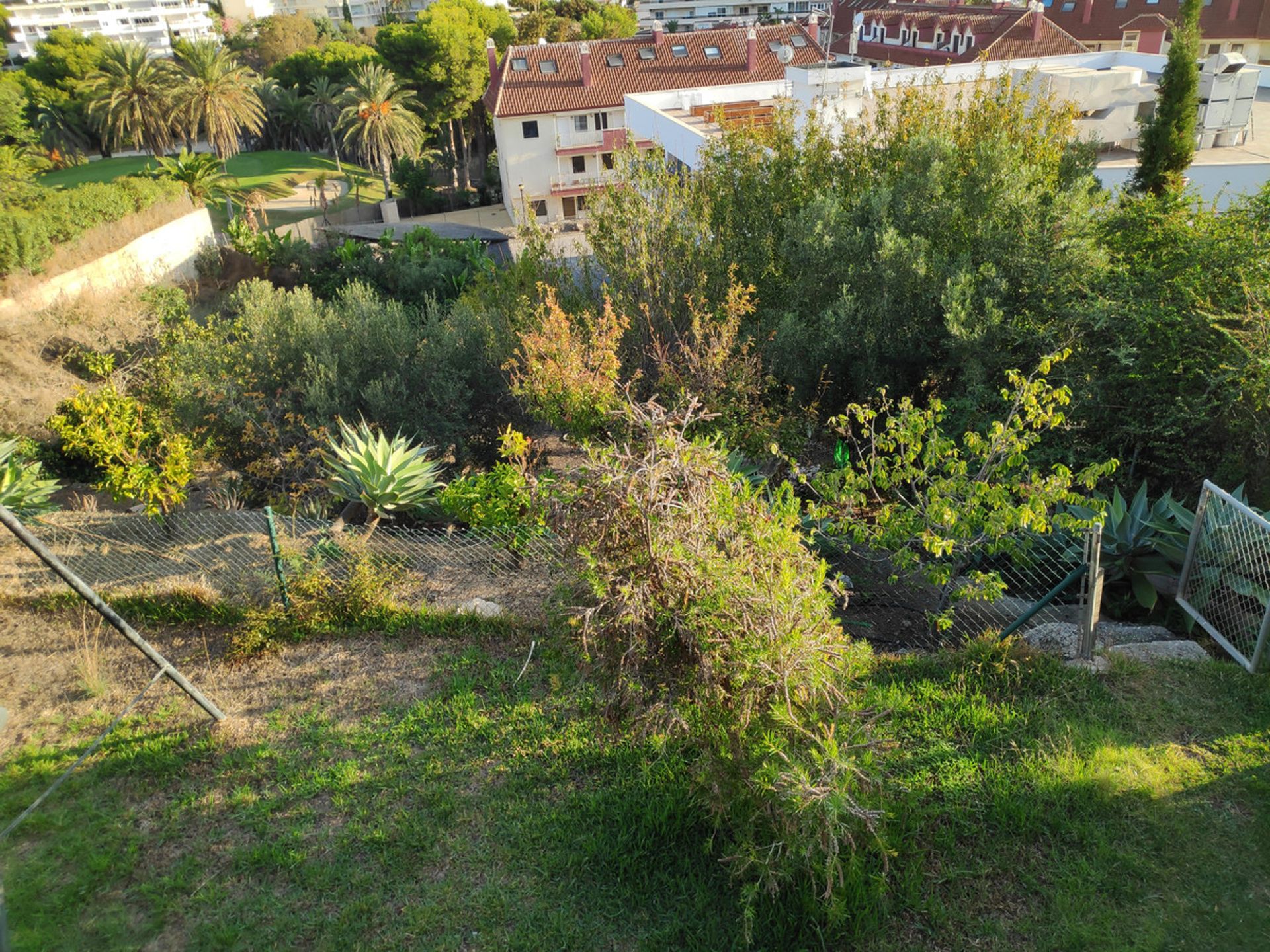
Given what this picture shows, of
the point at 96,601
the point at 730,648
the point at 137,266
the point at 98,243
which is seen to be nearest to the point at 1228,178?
the point at 730,648

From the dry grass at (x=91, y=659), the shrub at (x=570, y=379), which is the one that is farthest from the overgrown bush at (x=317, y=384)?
the dry grass at (x=91, y=659)

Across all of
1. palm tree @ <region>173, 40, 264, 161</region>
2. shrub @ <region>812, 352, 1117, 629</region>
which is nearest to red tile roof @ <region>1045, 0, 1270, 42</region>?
shrub @ <region>812, 352, 1117, 629</region>

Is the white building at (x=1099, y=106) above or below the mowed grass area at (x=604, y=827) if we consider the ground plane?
above

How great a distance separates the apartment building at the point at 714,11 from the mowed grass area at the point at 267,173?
2214 inches

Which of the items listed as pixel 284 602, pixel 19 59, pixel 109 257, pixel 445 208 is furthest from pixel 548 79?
pixel 19 59

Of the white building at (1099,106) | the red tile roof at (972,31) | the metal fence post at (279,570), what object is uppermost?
the red tile roof at (972,31)

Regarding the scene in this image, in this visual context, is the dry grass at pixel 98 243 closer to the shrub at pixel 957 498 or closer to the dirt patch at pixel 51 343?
the dirt patch at pixel 51 343

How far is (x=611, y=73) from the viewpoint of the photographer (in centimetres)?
3794

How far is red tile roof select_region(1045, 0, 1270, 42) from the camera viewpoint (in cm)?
3897

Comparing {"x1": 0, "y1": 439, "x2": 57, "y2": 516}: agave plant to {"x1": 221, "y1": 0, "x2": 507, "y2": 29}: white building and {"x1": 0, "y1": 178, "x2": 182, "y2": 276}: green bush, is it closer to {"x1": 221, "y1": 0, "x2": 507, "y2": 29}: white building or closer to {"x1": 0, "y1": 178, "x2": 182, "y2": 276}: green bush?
{"x1": 0, "y1": 178, "x2": 182, "y2": 276}: green bush

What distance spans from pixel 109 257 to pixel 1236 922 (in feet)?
79.7

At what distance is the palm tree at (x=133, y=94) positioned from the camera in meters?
37.3

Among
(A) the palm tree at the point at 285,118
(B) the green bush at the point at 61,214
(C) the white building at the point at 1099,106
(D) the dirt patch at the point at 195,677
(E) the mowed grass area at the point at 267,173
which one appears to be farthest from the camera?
(A) the palm tree at the point at 285,118

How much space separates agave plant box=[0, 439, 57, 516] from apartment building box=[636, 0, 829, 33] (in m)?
98.1
